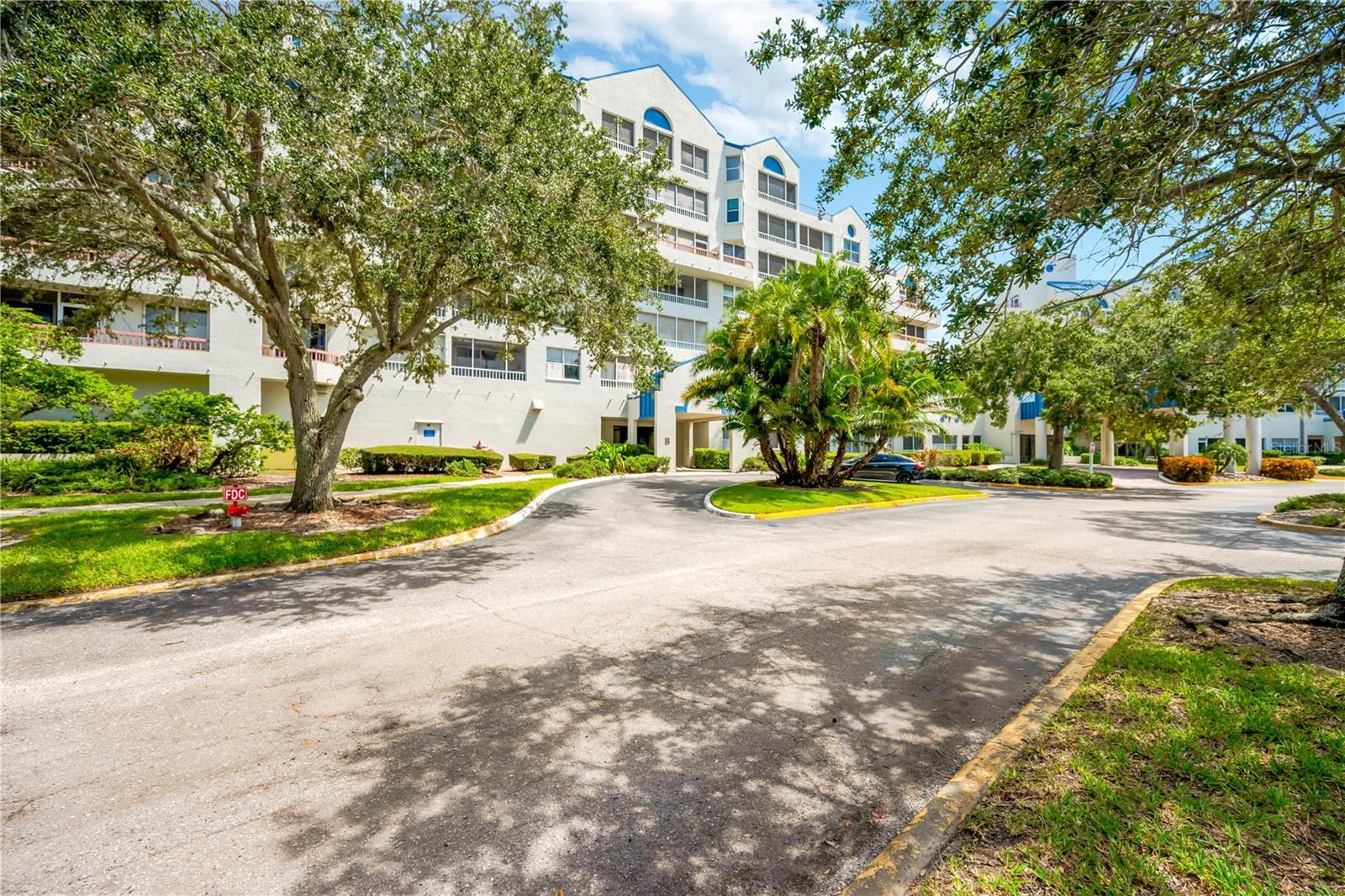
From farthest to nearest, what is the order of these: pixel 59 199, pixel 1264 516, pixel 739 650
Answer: pixel 1264 516
pixel 59 199
pixel 739 650

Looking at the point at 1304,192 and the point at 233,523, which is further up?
the point at 1304,192

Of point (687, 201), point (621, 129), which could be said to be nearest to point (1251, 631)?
point (621, 129)

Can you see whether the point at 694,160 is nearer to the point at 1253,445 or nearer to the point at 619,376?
the point at 619,376

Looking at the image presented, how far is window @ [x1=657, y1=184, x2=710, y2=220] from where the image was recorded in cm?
3619

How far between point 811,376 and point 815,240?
→ 28732mm

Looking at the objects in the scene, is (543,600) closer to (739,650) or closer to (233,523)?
(739,650)

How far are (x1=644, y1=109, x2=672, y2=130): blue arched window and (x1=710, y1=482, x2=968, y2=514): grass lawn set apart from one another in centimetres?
2500

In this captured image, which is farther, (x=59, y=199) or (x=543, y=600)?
(x=59, y=199)

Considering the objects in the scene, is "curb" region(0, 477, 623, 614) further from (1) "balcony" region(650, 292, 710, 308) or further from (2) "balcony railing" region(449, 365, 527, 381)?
(1) "balcony" region(650, 292, 710, 308)

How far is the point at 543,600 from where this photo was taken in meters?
7.46

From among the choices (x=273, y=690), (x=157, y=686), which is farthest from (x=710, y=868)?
(x=157, y=686)

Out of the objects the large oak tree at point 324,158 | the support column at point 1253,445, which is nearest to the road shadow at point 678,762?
the large oak tree at point 324,158

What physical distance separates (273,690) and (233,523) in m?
7.56

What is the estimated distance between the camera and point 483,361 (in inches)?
1141
